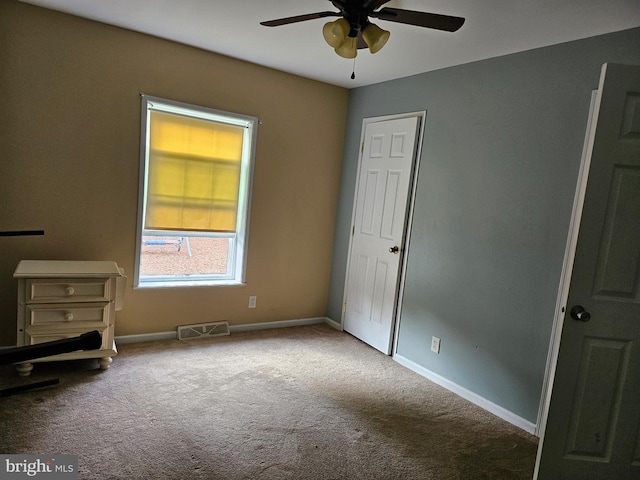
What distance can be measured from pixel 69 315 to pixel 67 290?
17 centimetres

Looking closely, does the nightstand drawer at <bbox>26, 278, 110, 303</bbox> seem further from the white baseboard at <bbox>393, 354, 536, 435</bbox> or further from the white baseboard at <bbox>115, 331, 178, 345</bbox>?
the white baseboard at <bbox>393, 354, 536, 435</bbox>

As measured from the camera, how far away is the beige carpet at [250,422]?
2.08 meters

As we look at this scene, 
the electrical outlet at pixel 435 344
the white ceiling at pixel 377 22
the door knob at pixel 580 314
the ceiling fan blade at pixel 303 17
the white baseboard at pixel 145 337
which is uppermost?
the white ceiling at pixel 377 22

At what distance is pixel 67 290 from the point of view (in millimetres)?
2699

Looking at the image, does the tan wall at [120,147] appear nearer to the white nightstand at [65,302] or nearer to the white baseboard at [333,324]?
the white nightstand at [65,302]

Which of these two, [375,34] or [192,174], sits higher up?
[375,34]

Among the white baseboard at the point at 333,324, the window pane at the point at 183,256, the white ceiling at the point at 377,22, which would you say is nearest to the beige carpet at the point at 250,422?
the window pane at the point at 183,256

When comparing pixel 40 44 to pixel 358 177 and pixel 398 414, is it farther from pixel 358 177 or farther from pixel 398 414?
pixel 398 414

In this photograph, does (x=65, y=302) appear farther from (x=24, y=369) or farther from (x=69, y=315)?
(x=24, y=369)

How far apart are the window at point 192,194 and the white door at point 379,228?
3.58 ft

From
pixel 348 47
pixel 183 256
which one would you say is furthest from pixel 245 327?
pixel 348 47

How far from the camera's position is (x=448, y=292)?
3168mm

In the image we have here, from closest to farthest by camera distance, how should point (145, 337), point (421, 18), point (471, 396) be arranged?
point (421, 18), point (471, 396), point (145, 337)

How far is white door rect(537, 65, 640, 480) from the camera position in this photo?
184 cm
